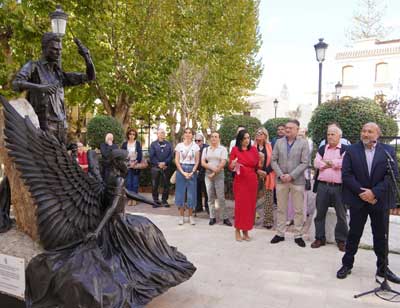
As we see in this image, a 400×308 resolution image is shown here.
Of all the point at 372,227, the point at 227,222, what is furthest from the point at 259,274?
the point at 227,222

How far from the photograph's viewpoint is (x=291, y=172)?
18.2ft

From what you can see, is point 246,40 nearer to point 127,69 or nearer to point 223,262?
point 127,69

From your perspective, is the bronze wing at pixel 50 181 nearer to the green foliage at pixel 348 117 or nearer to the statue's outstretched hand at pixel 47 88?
the statue's outstretched hand at pixel 47 88

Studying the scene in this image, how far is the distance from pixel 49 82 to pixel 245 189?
3339mm

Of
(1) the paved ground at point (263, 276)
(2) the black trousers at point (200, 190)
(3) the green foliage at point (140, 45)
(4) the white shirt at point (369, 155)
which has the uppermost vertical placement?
(3) the green foliage at point (140, 45)

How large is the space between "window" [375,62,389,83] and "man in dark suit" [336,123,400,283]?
35.5 m

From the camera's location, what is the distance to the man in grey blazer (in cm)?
551

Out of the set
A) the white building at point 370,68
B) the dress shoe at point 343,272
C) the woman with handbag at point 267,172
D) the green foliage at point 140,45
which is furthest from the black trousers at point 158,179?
the white building at point 370,68

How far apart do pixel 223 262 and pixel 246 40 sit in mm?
18198

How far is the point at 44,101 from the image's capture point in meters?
3.67

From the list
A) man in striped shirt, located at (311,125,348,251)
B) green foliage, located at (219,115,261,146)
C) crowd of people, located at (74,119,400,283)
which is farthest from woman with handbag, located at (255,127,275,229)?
green foliage, located at (219,115,261,146)

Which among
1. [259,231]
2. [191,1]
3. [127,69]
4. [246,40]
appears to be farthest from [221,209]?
[246,40]

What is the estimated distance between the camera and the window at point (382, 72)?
116 ft

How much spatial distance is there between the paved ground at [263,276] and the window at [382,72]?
3474 cm
